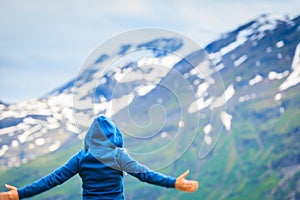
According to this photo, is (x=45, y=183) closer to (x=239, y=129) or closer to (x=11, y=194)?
(x=11, y=194)

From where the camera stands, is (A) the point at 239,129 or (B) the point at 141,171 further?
(A) the point at 239,129

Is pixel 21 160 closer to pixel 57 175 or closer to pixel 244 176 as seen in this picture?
pixel 244 176

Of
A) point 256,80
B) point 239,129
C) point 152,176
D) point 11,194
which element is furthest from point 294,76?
point 11,194

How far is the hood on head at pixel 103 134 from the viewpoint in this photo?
2006 mm

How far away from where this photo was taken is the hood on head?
2006mm

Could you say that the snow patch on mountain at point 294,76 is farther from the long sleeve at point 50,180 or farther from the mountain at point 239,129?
the long sleeve at point 50,180

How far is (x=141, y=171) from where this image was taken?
6.55 feet

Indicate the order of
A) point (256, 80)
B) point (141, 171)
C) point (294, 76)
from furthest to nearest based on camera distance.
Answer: point (256, 80) < point (294, 76) < point (141, 171)

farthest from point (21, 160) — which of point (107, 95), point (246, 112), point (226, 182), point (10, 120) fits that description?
point (107, 95)

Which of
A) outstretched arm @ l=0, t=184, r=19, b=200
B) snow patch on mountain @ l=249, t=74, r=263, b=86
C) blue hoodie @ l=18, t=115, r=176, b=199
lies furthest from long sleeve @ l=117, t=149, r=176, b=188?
snow patch on mountain @ l=249, t=74, r=263, b=86

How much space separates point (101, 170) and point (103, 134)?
134mm

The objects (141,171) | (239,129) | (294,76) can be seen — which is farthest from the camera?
(239,129)

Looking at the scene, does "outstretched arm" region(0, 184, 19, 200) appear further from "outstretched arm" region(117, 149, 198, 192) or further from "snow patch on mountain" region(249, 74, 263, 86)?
"snow patch on mountain" region(249, 74, 263, 86)

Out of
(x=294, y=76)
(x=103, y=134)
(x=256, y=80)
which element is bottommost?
(x=256, y=80)
